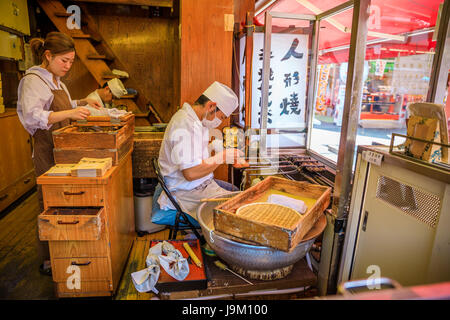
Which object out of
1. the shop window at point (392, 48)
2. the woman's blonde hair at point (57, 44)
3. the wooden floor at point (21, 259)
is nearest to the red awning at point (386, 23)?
the shop window at point (392, 48)

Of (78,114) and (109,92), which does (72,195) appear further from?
(109,92)

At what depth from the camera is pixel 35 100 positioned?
274 cm

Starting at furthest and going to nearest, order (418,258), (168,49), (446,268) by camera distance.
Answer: (168,49) → (418,258) → (446,268)

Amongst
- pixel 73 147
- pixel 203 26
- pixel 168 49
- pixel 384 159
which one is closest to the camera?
pixel 384 159

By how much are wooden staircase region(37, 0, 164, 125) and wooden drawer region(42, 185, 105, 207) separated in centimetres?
340

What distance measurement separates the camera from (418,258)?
1.47 meters

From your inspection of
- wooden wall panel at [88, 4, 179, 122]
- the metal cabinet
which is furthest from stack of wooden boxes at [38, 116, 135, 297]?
Answer: wooden wall panel at [88, 4, 179, 122]

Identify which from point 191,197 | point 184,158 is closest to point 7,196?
point 191,197

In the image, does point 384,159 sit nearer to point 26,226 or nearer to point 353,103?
point 353,103

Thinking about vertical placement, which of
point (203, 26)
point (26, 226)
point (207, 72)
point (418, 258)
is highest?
point (203, 26)

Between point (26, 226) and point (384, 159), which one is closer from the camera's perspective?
point (384, 159)

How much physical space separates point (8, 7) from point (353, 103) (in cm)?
551

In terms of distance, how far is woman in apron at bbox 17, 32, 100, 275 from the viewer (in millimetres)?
2693
